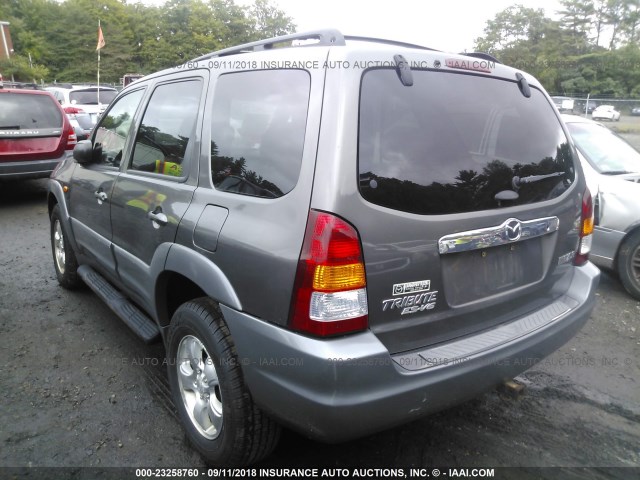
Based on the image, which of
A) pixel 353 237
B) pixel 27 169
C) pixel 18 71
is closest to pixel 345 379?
pixel 353 237

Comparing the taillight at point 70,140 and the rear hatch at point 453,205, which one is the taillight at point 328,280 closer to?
the rear hatch at point 453,205

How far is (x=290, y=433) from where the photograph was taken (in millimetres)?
2473

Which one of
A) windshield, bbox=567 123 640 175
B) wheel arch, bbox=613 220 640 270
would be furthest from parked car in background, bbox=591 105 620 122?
wheel arch, bbox=613 220 640 270

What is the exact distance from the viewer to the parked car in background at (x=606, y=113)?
21062mm

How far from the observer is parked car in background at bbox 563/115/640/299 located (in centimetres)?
→ 439

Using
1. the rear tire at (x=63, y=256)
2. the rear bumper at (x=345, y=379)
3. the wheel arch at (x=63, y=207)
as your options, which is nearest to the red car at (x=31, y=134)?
the rear tire at (x=63, y=256)

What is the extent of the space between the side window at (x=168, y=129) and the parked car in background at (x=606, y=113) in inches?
902

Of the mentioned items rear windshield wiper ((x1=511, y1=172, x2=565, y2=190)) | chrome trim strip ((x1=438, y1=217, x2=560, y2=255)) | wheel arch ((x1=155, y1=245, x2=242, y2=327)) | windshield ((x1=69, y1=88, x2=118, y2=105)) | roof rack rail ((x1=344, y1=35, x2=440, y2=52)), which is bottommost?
wheel arch ((x1=155, y1=245, x2=242, y2=327))

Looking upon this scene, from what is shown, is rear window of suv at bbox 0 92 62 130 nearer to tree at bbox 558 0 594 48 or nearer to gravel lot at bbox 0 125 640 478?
gravel lot at bbox 0 125 640 478

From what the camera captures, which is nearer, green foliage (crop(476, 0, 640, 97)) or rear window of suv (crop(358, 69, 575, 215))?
rear window of suv (crop(358, 69, 575, 215))

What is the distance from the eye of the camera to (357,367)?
1682 millimetres

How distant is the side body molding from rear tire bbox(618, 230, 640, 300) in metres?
4.06

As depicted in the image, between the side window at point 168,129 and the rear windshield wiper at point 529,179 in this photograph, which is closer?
the rear windshield wiper at point 529,179

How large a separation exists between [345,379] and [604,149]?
15.6 ft
